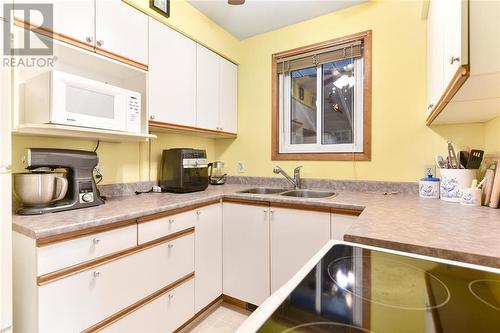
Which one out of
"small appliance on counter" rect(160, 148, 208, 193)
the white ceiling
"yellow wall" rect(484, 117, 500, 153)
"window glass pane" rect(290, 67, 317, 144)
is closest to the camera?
"yellow wall" rect(484, 117, 500, 153)

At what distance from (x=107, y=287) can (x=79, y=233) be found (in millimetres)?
305

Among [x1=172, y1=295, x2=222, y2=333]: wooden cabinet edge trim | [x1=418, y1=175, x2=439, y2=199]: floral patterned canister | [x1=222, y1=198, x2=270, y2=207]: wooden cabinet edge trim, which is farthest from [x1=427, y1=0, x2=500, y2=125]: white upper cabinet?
[x1=172, y1=295, x2=222, y2=333]: wooden cabinet edge trim

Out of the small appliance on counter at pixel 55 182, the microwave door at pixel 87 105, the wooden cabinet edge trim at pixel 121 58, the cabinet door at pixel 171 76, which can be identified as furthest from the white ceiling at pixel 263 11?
the small appliance on counter at pixel 55 182

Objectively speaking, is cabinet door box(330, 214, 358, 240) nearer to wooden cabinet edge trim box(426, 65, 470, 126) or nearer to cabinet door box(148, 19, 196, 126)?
wooden cabinet edge trim box(426, 65, 470, 126)

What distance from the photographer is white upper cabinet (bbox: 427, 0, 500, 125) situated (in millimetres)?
774

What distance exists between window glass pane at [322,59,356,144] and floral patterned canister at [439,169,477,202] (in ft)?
2.59

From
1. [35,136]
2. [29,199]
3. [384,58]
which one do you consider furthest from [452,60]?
[35,136]

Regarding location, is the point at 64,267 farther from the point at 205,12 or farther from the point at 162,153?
the point at 205,12

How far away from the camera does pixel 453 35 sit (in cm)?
92

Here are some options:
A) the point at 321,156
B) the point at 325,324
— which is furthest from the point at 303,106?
the point at 325,324

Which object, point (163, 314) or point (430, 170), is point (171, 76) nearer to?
point (163, 314)

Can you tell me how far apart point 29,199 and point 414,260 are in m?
1.56

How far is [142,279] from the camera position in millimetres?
1324

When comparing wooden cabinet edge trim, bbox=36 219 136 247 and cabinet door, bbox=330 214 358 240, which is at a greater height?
wooden cabinet edge trim, bbox=36 219 136 247
